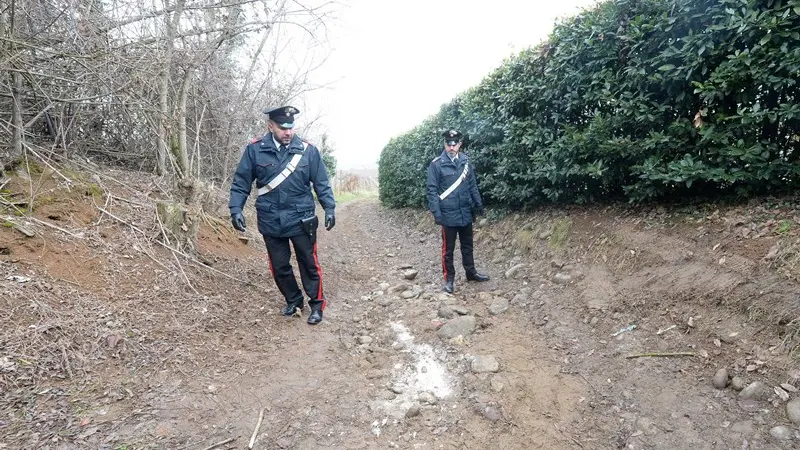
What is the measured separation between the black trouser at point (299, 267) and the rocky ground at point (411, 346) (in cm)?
26

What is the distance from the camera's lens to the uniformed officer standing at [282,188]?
3.98 meters

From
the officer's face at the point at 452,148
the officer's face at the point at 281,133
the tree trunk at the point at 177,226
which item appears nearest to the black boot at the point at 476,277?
the officer's face at the point at 452,148

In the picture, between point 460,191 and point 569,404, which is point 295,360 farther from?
point 460,191

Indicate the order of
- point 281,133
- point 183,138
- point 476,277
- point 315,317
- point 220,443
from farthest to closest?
point 183,138
point 476,277
point 315,317
point 281,133
point 220,443

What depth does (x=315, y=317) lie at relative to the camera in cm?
421

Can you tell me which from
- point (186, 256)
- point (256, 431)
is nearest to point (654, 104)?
point (256, 431)

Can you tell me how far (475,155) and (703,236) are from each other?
12.8ft

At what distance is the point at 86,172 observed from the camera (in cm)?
523

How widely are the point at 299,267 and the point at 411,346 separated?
143 centimetres

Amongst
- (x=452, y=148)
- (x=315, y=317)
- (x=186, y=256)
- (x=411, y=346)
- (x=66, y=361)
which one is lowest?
(x=411, y=346)

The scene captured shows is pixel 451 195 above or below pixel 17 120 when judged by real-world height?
below

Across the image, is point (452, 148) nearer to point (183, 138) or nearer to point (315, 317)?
point (315, 317)

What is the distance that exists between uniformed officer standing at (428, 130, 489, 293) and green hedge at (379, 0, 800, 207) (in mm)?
1017

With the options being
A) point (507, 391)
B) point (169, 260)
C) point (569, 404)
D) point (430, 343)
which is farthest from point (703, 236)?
point (169, 260)
